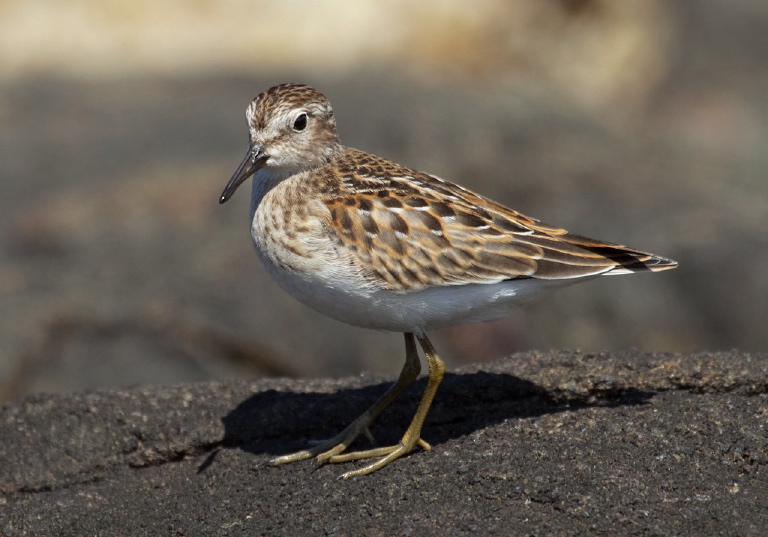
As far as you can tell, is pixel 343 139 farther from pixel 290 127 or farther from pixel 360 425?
pixel 360 425

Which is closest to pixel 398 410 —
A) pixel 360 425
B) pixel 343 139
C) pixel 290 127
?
pixel 360 425

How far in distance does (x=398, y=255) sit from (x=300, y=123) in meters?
1.53

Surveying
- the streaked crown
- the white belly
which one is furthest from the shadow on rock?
the streaked crown

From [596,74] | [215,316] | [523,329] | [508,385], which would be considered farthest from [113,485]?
[596,74]

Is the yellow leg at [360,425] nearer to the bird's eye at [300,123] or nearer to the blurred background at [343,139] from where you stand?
the bird's eye at [300,123]

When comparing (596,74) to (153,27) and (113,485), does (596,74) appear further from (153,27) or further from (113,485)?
(113,485)

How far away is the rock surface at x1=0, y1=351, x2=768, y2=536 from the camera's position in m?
6.56

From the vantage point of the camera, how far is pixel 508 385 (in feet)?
27.5

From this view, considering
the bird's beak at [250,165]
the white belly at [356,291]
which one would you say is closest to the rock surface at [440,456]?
the white belly at [356,291]

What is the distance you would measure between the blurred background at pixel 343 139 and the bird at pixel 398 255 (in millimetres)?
5497

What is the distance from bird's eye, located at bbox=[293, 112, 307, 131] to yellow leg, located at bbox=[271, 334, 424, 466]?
1847mm

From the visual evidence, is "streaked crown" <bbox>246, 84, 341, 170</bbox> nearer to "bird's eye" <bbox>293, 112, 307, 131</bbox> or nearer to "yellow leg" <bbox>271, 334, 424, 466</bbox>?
"bird's eye" <bbox>293, 112, 307, 131</bbox>

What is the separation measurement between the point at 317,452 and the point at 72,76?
15802 mm

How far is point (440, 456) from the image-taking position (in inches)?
288
